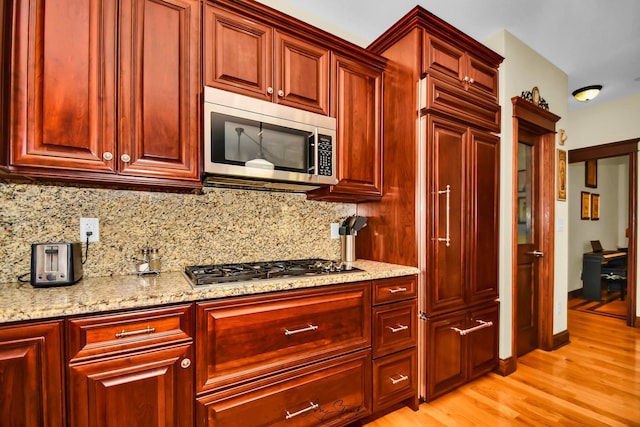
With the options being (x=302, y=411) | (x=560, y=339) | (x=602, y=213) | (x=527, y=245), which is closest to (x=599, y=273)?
(x=602, y=213)

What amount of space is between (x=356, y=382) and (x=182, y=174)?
152 cm

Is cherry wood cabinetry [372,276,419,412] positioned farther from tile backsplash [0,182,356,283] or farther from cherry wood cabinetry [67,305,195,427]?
cherry wood cabinetry [67,305,195,427]

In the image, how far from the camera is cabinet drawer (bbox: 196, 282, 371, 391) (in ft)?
4.39

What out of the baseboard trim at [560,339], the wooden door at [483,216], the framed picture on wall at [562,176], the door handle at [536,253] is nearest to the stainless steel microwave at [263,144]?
the wooden door at [483,216]

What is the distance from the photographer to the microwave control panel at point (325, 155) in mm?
1915

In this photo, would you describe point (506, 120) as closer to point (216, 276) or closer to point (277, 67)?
point (277, 67)

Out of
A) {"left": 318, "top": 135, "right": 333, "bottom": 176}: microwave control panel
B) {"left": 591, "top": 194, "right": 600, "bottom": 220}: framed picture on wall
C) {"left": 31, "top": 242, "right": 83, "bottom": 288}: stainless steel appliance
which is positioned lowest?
{"left": 31, "top": 242, "right": 83, "bottom": 288}: stainless steel appliance

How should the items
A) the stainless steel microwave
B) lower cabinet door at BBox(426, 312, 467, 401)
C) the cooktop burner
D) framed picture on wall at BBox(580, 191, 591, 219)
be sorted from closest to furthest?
the cooktop burner → the stainless steel microwave → lower cabinet door at BBox(426, 312, 467, 401) → framed picture on wall at BBox(580, 191, 591, 219)

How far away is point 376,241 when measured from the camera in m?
2.35

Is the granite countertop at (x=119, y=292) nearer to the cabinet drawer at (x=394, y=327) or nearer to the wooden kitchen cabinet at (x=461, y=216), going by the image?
the cabinet drawer at (x=394, y=327)

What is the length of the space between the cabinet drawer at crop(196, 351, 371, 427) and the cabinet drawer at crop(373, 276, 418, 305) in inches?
13.3

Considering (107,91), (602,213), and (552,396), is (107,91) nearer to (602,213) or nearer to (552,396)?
(552,396)

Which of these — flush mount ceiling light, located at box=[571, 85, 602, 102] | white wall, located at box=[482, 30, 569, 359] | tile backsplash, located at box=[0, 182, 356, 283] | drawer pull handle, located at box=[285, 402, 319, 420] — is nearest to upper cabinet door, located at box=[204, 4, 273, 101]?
tile backsplash, located at box=[0, 182, 356, 283]

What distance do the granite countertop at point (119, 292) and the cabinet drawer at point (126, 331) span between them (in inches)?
1.5
